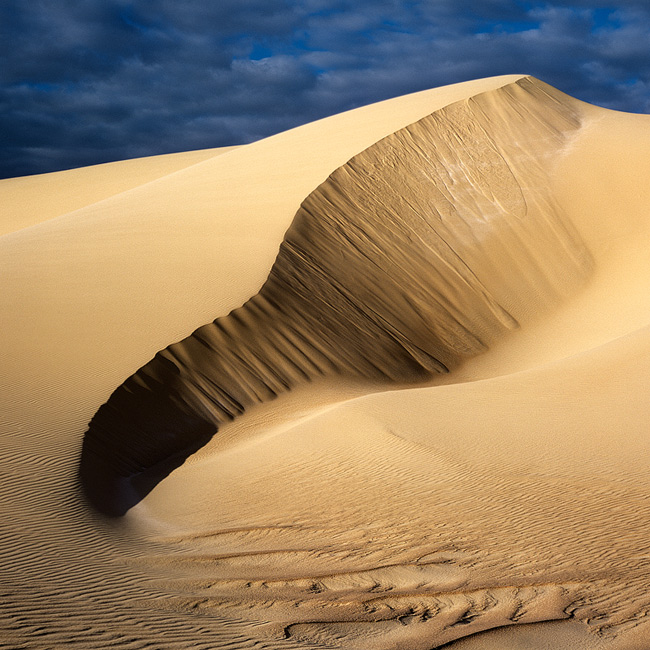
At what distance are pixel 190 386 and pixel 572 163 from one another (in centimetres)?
2067

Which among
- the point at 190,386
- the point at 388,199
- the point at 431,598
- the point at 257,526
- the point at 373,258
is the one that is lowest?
the point at 431,598

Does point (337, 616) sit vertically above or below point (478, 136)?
below

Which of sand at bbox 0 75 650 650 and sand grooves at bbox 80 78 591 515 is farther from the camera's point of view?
sand grooves at bbox 80 78 591 515

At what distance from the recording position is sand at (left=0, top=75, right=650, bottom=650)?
Answer: 6551mm

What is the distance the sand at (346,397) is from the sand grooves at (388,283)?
3.2 inches

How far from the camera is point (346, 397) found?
50.4 ft

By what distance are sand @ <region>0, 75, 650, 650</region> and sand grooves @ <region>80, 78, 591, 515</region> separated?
8cm

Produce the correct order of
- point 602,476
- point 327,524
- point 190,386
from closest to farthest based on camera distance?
point 327,524, point 602,476, point 190,386

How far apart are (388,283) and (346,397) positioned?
22.8 feet

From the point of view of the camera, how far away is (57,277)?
17.1m

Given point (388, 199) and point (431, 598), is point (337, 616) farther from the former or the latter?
point (388, 199)

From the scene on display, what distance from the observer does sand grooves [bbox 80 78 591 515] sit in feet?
42.8

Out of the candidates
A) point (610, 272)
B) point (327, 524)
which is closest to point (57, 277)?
point (327, 524)

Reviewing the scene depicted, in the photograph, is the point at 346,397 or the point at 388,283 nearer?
the point at 346,397
